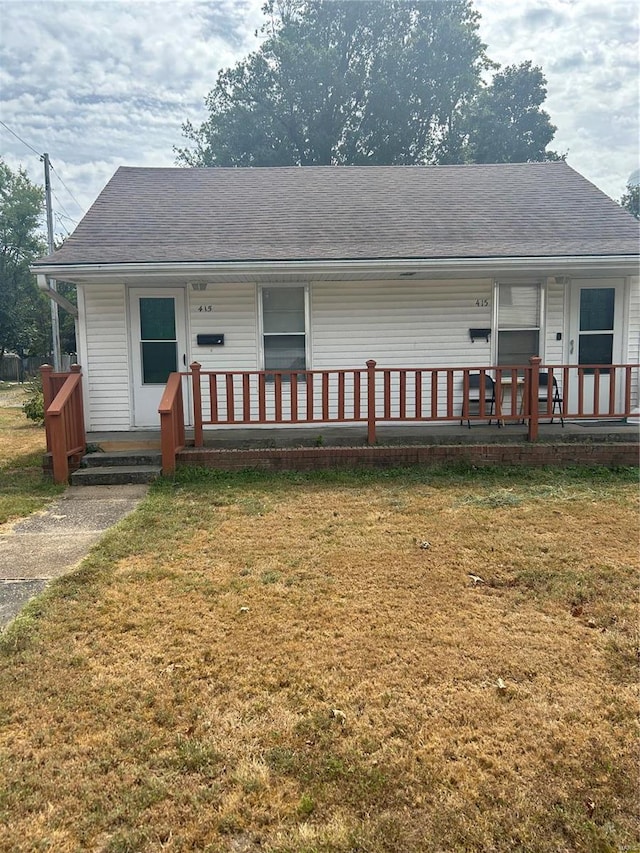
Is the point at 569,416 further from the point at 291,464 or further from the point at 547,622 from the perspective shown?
the point at 547,622

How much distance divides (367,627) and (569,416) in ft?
16.2

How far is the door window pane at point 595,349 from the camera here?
818 cm

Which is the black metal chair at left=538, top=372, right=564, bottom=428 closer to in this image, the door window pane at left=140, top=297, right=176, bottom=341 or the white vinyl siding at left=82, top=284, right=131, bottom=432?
the door window pane at left=140, top=297, right=176, bottom=341

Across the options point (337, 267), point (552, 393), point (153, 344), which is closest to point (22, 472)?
point (153, 344)

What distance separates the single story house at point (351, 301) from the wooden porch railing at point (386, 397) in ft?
0.39

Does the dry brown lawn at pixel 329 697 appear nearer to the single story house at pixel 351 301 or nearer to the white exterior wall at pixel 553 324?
the single story house at pixel 351 301

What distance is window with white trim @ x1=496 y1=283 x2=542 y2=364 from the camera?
8102 mm

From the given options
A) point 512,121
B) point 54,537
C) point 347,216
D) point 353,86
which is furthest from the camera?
point 512,121

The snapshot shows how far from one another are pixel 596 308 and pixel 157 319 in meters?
6.33

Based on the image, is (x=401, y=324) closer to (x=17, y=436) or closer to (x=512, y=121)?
(x=17, y=436)

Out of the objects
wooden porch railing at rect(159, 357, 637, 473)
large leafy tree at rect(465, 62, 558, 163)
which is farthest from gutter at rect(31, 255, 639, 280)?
large leafy tree at rect(465, 62, 558, 163)

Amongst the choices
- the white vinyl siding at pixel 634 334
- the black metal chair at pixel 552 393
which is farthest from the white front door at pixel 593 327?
the black metal chair at pixel 552 393

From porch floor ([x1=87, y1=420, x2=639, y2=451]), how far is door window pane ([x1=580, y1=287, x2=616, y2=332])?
1.63 metres

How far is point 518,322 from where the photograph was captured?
8148mm
